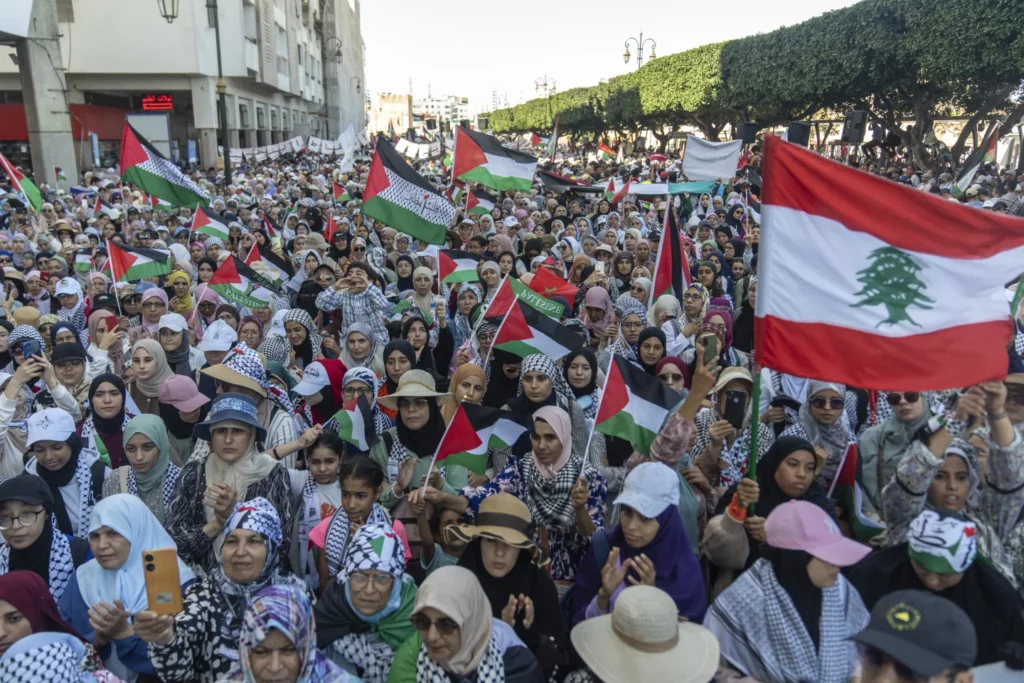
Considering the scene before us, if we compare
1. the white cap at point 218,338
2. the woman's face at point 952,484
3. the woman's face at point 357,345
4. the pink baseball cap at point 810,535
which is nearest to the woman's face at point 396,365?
the woman's face at point 357,345

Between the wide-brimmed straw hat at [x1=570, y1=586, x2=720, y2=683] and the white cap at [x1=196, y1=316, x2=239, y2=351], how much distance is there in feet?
13.2

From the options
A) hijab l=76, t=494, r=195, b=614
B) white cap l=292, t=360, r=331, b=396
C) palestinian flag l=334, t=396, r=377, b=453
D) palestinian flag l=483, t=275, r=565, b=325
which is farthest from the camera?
palestinian flag l=483, t=275, r=565, b=325

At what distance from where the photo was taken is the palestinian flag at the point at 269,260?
9.35m

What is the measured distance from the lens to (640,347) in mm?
5570

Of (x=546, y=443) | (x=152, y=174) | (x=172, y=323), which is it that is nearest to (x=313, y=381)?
(x=172, y=323)

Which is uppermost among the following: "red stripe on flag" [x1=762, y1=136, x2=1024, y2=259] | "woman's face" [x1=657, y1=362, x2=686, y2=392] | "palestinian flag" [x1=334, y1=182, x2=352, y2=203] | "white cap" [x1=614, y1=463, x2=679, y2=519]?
"red stripe on flag" [x1=762, y1=136, x2=1024, y2=259]

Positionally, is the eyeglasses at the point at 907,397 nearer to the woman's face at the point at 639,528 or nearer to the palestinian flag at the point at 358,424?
the woman's face at the point at 639,528

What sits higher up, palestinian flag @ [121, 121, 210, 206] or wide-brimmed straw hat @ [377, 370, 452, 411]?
palestinian flag @ [121, 121, 210, 206]

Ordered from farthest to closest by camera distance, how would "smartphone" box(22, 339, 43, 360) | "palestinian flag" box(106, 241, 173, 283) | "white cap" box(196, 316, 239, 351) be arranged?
"palestinian flag" box(106, 241, 173, 283), "white cap" box(196, 316, 239, 351), "smartphone" box(22, 339, 43, 360)

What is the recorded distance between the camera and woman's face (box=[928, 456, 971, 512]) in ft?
10.9

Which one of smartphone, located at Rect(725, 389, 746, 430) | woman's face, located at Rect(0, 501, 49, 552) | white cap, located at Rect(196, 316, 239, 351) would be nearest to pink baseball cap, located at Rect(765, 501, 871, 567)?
smartphone, located at Rect(725, 389, 746, 430)

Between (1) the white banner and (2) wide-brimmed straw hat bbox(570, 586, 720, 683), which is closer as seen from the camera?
(2) wide-brimmed straw hat bbox(570, 586, 720, 683)

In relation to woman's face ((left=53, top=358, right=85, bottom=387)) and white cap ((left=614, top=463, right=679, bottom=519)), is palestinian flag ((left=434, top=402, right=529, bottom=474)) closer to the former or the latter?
white cap ((left=614, top=463, right=679, bottom=519))

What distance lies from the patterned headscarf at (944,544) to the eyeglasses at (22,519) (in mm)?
3329
